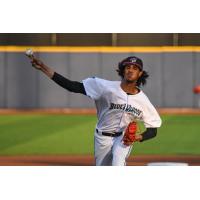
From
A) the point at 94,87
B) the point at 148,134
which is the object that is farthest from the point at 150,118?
the point at 94,87

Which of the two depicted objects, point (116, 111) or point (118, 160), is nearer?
point (118, 160)

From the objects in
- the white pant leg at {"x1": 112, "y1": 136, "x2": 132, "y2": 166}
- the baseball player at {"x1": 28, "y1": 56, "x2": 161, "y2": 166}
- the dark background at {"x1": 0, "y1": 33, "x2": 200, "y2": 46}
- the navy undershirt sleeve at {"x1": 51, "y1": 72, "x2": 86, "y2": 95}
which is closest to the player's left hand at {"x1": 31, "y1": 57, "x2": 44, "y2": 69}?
the navy undershirt sleeve at {"x1": 51, "y1": 72, "x2": 86, "y2": 95}

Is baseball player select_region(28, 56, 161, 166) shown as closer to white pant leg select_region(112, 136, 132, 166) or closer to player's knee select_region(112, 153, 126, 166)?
white pant leg select_region(112, 136, 132, 166)

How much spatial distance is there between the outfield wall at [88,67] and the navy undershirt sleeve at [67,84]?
Answer: 50.3 feet

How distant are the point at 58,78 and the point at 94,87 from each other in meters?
0.51

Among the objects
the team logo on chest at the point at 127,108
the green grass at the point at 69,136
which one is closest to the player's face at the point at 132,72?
the team logo on chest at the point at 127,108

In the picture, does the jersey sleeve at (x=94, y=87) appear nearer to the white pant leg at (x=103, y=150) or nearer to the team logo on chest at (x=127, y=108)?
the team logo on chest at (x=127, y=108)

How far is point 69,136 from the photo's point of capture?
15031 millimetres

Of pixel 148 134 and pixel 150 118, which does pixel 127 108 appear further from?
pixel 148 134

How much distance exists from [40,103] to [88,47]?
234cm

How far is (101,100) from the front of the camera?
278 inches

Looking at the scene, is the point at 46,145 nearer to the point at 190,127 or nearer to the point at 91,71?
the point at 190,127

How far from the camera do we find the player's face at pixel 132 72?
661cm

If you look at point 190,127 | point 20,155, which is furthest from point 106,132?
point 190,127
